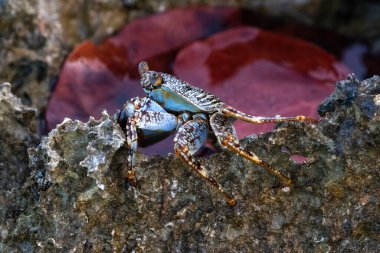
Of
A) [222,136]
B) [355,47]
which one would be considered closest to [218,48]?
[355,47]

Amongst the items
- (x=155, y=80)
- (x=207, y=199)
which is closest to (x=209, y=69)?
(x=155, y=80)

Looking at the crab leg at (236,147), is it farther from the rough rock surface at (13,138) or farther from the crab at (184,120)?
the rough rock surface at (13,138)

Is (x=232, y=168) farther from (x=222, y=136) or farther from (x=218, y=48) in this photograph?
(x=218, y=48)

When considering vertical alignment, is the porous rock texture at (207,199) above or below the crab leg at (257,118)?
below

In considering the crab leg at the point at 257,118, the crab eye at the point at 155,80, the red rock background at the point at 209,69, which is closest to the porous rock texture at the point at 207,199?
the crab leg at the point at 257,118

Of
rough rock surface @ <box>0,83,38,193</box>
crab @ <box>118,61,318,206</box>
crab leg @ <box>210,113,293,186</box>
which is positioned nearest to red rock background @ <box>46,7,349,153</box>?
rough rock surface @ <box>0,83,38,193</box>

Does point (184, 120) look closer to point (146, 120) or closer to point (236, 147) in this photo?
point (146, 120)
